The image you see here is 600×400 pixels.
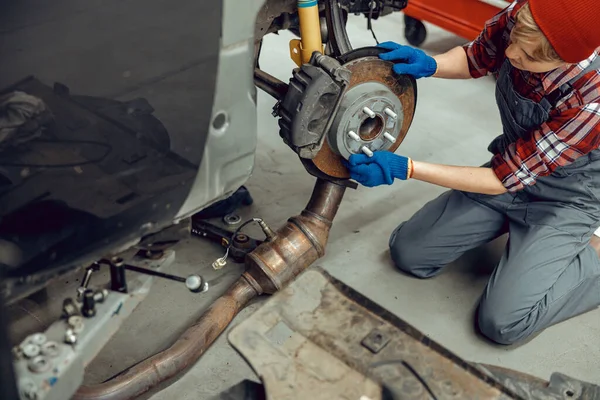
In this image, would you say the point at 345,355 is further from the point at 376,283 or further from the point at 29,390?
the point at 376,283

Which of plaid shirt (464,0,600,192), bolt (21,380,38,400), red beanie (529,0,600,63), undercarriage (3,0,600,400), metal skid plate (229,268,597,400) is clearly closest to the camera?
bolt (21,380,38,400)

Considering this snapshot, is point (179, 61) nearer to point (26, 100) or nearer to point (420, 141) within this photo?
point (26, 100)

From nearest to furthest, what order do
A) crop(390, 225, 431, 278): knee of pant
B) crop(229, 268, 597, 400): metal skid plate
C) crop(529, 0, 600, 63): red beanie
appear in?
crop(229, 268, 597, 400): metal skid plate, crop(529, 0, 600, 63): red beanie, crop(390, 225, 431, 278): knee of pant

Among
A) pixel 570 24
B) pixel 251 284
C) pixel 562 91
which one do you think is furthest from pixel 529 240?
pixel 251 284

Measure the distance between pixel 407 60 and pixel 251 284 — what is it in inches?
29.6

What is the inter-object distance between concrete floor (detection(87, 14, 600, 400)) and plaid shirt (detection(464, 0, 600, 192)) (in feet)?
1.40

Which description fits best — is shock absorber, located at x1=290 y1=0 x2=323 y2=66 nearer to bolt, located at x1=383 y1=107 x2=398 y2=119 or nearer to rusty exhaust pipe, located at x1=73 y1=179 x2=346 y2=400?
bolt, located at x1=383 y1=107 x2=398 y2=119

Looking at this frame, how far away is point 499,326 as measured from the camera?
1.90m

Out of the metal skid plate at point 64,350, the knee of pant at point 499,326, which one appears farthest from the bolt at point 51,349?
the knee of pant at point 499,326

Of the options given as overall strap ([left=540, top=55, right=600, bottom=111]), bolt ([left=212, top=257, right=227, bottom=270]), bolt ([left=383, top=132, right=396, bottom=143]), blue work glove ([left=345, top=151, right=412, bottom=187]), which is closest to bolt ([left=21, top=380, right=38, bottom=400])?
bolt ([left=212, top=257, right=227, bottom=270])

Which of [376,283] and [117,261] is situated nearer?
[117,261]

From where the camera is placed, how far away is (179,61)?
128cm

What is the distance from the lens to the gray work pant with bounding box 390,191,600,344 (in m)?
1.93

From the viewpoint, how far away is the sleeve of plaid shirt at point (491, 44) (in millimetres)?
1917
